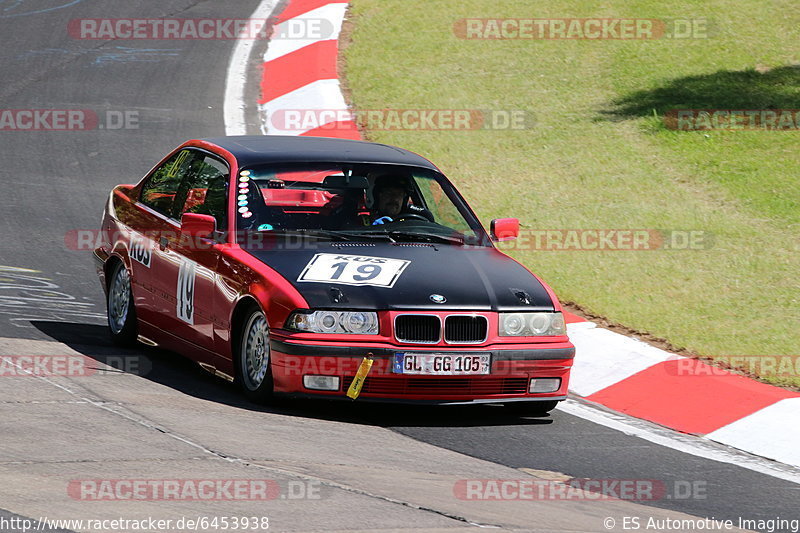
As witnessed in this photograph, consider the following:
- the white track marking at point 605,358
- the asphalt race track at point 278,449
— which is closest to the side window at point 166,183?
the asphalt race track at point 278,449

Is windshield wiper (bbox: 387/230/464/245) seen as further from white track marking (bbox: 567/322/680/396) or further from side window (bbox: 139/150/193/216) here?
side window (bbox: 139/150/193/216)

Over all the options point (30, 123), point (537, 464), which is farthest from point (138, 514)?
point (30, 123)

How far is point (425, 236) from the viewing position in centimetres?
802

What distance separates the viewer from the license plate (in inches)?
274

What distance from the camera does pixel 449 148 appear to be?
44.4ft

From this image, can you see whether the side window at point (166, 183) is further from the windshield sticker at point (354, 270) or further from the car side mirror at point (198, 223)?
the windshield sticker at point (354, 270)

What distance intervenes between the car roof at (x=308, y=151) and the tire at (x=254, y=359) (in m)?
1.25

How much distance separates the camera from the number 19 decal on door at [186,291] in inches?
312

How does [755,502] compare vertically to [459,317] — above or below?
below

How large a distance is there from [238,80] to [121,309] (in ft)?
24.8

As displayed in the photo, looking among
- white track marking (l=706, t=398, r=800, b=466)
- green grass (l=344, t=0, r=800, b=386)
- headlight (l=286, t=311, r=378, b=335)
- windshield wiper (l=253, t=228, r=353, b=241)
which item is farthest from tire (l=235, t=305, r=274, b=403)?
green grass (l=344, t=0, r=800, b=386)

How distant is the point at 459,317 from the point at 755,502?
1.90 meters

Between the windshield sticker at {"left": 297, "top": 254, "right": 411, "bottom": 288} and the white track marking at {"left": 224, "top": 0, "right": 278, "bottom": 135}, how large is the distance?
6.65 m

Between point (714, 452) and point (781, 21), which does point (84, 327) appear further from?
point (781, 21)
